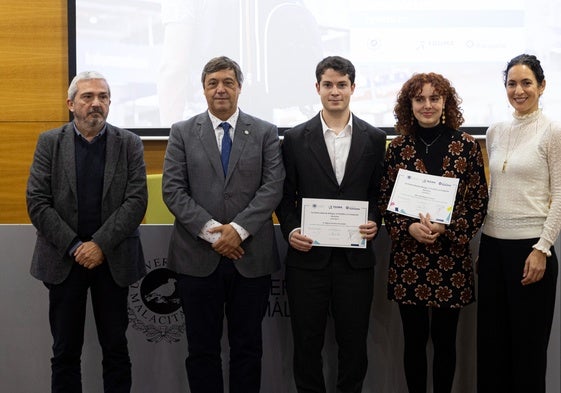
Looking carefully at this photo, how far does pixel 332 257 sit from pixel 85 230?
1097mm

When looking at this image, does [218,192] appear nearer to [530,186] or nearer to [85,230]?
[85,230]

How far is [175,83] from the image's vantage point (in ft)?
16.7

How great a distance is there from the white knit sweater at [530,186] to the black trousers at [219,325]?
108 cm

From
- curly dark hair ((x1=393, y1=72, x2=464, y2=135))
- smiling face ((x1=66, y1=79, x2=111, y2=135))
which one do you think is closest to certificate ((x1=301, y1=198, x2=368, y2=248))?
curly dark hair ((x1=393, y1=72, x2=464, y2=135))

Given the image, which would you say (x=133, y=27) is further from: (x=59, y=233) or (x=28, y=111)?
(x=59, y=233)

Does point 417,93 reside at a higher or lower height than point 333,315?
higher

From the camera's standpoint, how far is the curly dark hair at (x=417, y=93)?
102 inches

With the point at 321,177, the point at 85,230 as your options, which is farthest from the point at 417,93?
the point at 85,230

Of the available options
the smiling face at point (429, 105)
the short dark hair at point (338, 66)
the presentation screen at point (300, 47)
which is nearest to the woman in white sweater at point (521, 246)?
the smiling face at point (429, 105)

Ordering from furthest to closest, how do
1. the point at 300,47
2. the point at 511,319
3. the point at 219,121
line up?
1. the point at 300,47
2. the point at 219,121
3. the point at 511,319

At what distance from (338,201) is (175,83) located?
293 cm

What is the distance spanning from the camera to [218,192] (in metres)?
2.58

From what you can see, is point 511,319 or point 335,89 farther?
point 335,89

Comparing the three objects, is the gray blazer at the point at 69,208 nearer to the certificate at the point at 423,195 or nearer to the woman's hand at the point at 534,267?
the certificate at the point at 423,195
